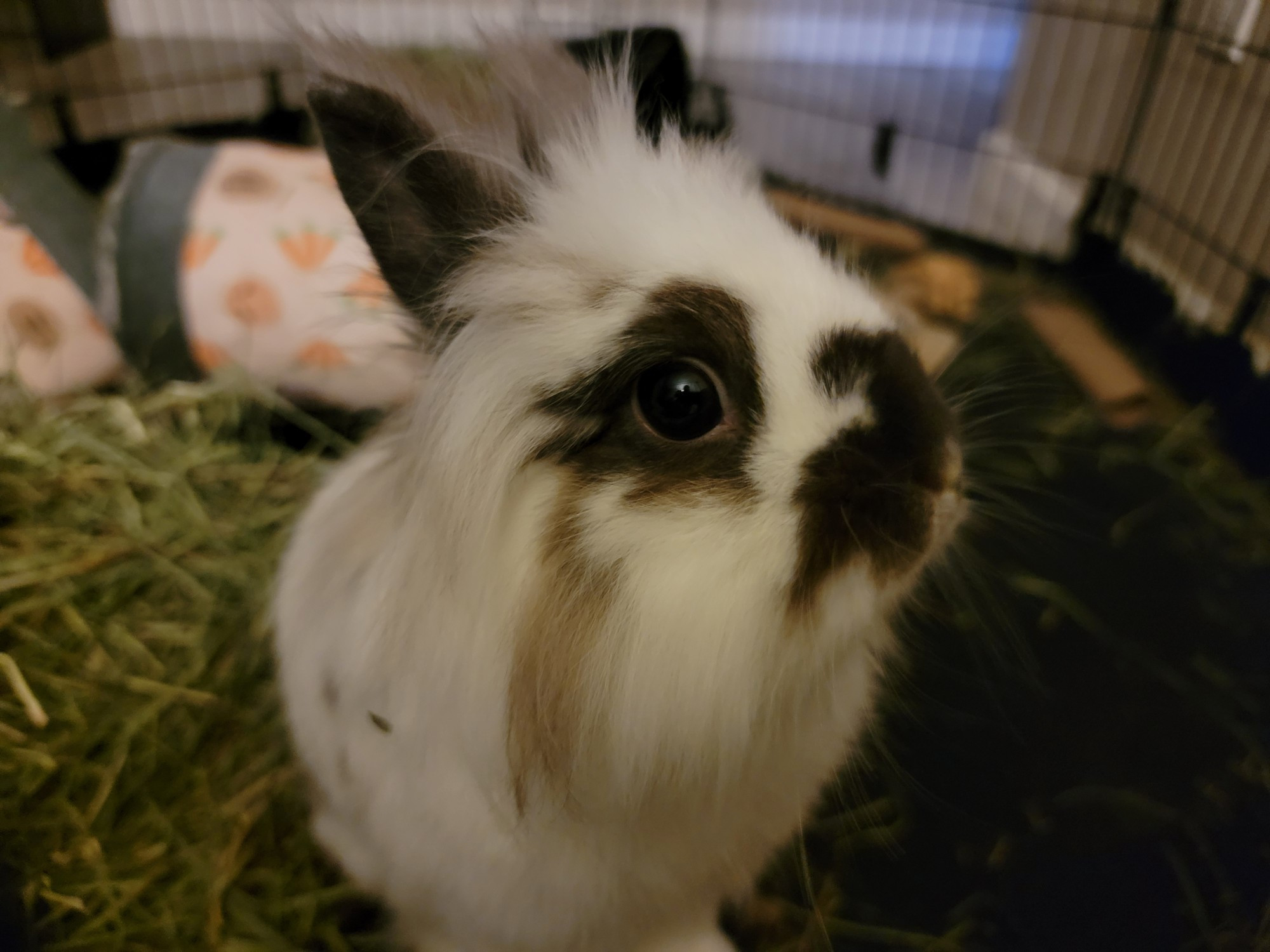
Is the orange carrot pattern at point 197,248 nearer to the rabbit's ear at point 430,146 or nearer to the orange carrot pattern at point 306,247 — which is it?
the orange carrot pattern at point 306,247

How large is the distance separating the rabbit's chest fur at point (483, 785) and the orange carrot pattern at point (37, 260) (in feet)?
3.50

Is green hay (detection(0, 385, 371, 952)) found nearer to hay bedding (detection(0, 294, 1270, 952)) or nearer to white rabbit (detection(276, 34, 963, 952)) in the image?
hay bedding (detection(0, 294, 1270, 952))

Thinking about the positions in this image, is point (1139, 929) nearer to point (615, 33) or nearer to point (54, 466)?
point (615, 33)

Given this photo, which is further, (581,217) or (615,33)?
(615,33)

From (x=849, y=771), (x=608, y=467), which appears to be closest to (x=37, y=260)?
(x=608, y=467)

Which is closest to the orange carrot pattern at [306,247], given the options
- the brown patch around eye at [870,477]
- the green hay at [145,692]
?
the green hay at [145,692]

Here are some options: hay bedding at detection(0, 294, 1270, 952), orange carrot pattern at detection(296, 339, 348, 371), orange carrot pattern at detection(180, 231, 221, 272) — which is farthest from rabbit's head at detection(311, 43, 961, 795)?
orange carrot pattern at detection(180, 231, 221, 272)

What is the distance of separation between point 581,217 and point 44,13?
85.9 inches

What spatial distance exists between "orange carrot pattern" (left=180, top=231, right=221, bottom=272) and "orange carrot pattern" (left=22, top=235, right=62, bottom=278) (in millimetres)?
228

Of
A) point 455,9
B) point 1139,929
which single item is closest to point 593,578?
point 1139,929

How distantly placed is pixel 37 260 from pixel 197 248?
0.28m

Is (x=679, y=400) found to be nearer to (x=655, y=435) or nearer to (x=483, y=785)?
(x=655, y=435)

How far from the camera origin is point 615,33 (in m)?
0.91

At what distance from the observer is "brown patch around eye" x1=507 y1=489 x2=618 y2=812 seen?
635 mm
